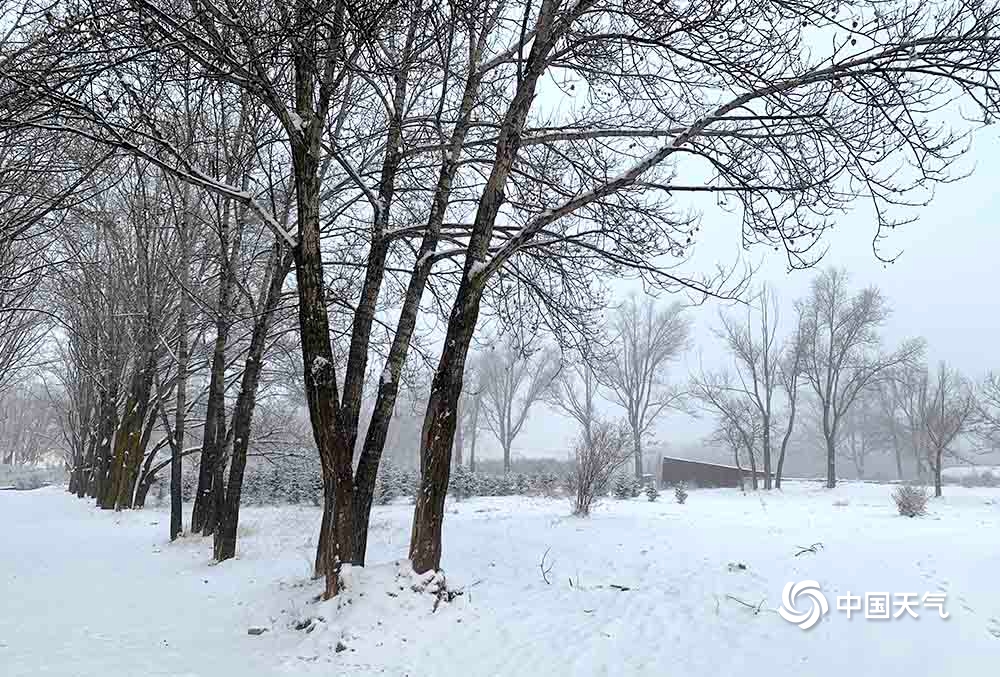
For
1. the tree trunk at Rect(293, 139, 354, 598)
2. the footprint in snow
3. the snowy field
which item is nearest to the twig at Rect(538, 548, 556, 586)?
the snowy field

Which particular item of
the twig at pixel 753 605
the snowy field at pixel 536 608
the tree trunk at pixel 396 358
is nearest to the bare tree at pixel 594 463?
the snowy field at pixel 536 608

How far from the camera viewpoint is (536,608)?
608 cm

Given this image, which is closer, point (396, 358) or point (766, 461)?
point (396, 358)

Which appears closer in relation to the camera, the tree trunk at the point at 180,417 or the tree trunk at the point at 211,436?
the tree trunk at the point at 211,436

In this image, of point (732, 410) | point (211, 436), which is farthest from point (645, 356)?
point (211, 436)

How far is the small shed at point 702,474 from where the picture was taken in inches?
1151

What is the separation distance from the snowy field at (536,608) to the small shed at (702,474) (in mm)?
19480

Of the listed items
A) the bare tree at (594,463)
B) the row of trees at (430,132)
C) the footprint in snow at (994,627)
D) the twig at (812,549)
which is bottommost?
the footprint in snow at (994,627)

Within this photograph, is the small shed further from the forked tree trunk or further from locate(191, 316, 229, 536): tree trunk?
the forked tree trunk

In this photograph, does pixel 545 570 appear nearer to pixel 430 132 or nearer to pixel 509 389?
pixel 430 132

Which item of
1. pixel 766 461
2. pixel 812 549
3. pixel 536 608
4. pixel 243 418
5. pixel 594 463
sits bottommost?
pixel 536 608

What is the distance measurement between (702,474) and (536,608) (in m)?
26.2

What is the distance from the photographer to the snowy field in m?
4.71

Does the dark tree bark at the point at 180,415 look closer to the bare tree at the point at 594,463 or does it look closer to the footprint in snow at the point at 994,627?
the bare tree at the point at 594,463
